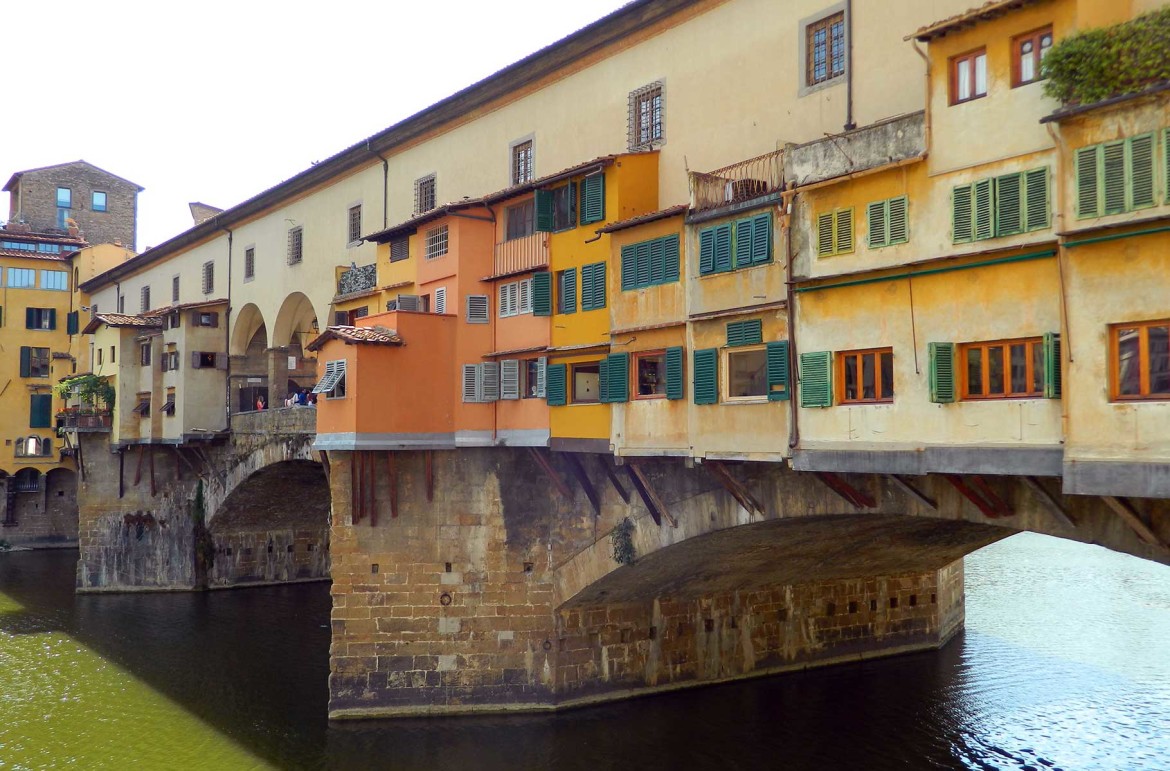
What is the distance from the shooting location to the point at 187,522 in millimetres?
42188

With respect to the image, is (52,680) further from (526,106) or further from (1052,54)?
(1052,54)

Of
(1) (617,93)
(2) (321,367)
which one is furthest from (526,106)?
(2) (321,367)

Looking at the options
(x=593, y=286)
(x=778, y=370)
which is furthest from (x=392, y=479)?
(x=778, y=370)

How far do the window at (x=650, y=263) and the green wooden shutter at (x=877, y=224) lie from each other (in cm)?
415

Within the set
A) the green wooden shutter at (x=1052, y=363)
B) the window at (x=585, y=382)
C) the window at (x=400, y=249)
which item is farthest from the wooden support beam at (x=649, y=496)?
the green wooden shutter at (x=1052, y=363)

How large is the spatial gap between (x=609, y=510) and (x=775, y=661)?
305 inches

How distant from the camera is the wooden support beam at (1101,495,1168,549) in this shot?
39.4 ft

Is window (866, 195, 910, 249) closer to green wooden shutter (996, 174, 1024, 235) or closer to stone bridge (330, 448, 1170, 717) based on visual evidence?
green wooden shutter (996, 174, 1024, 235)

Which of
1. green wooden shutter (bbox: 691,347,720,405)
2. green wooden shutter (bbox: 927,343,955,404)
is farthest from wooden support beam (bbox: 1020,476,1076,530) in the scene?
green wooden shutter (bbox: 691,347,720,405)

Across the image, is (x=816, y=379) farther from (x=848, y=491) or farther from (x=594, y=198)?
(x=594, y=198)

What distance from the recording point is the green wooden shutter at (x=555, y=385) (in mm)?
20625

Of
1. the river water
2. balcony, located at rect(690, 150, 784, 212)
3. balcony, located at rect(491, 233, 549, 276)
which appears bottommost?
the river water

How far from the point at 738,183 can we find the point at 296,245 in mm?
21189

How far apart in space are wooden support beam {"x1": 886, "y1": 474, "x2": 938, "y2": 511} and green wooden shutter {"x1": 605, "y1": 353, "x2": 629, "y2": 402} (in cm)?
541
